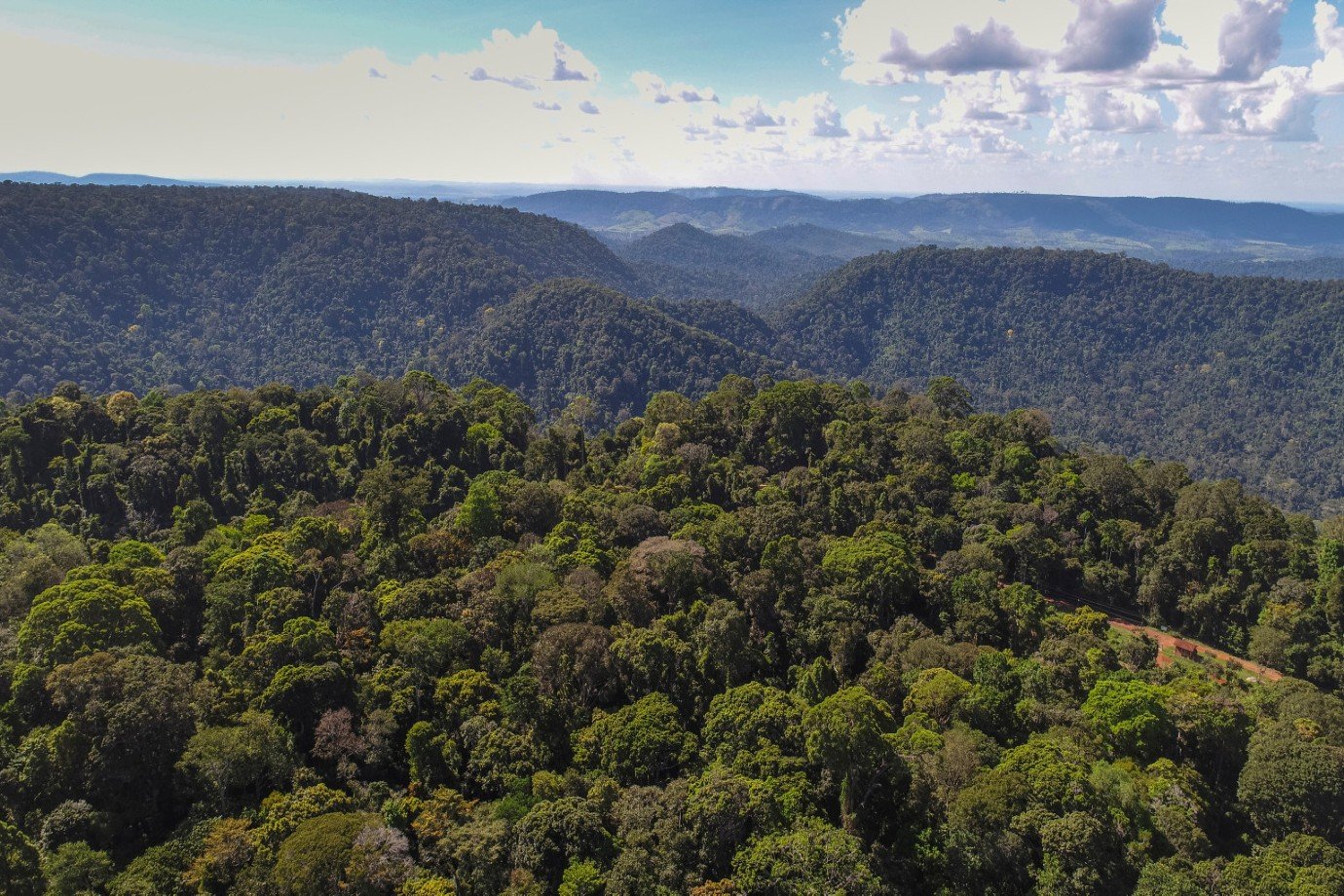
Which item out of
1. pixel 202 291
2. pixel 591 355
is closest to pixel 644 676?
pixel 591 355

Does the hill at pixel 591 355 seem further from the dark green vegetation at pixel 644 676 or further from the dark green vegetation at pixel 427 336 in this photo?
the dark green vegetation at pixel 644 676

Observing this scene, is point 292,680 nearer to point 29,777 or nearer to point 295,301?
point 29,777

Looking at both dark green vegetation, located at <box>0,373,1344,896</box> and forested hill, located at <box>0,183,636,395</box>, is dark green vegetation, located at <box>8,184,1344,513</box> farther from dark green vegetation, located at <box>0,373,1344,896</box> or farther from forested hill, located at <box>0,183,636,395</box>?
dark green vegetation, located at <box>0,373,1344,896</box>

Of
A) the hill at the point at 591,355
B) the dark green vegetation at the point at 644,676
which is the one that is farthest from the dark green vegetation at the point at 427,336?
the dark green vegetation at the point at 644,676

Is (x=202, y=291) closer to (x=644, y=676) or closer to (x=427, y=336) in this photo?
(x=427, y=336)

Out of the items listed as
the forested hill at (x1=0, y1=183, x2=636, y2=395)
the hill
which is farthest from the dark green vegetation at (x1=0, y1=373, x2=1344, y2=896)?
the forested hill at (x1=0, y1=183, x2=636, y2=395)
